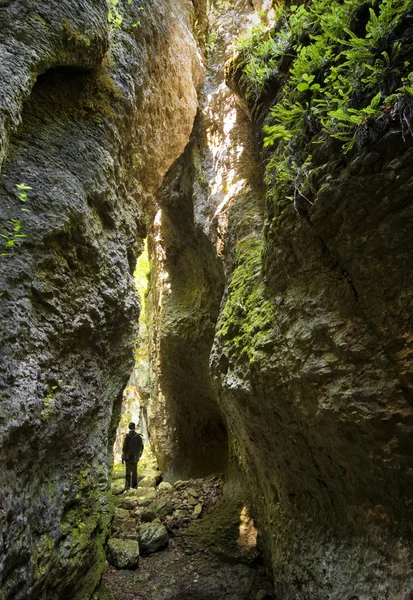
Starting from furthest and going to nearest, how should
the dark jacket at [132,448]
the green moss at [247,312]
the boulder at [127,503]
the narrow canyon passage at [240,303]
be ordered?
the dark jacket at [132,448] → the boulder at [127,503] → the green moss at [247,312] → the narrow canyon passage at [240,303]

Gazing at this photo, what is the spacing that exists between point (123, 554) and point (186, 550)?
1275mm

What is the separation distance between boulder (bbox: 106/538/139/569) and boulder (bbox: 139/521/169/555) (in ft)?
0.80

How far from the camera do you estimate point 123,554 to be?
625cm

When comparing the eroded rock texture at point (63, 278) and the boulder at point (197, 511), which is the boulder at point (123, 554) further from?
the boulder at point (197, 511)

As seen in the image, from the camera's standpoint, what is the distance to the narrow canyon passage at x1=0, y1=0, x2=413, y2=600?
3426mm

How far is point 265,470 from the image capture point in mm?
5883

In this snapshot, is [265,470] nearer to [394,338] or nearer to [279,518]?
[279,518]

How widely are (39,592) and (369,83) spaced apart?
5868 mm

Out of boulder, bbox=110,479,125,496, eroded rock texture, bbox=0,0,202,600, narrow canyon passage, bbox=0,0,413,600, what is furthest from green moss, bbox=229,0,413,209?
boulder, bbox=110,479,125,496

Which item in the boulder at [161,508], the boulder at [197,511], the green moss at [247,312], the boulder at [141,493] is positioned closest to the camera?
the green moss at [247,312]

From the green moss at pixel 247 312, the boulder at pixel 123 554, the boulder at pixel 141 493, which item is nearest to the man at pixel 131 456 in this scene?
the boulder at pixel 141 493

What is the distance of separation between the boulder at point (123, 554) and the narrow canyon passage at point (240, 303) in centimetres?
3

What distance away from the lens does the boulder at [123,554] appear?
615cm

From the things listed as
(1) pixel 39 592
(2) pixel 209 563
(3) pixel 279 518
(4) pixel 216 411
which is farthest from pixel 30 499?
(4) pixel 216 411
